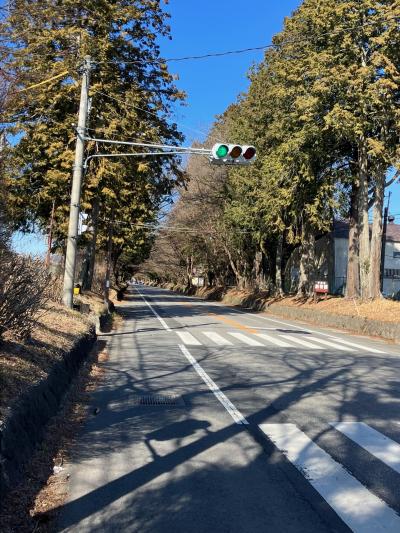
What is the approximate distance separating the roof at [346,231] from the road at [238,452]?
4165 centimetres

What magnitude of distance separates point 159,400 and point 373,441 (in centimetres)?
346

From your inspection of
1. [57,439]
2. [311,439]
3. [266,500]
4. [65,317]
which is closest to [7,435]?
[57,439]

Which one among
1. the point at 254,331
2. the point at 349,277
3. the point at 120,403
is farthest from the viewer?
the point at 349,277

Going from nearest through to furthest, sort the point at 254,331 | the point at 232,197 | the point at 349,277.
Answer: the point at 254,331 → the point at 349,277 → the point at 232,197

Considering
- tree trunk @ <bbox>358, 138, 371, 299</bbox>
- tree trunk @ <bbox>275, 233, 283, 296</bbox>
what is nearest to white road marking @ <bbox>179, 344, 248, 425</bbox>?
tree trunk @ <bbox>358, 138, 371, 299</bbox>

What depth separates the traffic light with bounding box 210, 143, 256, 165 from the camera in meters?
14.5

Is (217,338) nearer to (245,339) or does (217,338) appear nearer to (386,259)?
(245,339)

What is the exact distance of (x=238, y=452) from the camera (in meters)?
5.98

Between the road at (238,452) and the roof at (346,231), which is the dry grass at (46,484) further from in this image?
the roof at (346,231)

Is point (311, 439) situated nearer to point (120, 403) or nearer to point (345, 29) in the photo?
point (120, 403)

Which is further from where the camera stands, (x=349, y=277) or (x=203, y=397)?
(x=349, y=277)

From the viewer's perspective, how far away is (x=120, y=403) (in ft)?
27.6

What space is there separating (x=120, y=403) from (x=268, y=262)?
46063mm

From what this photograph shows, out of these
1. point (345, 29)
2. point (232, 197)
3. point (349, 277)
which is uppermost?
point (345, 29)
